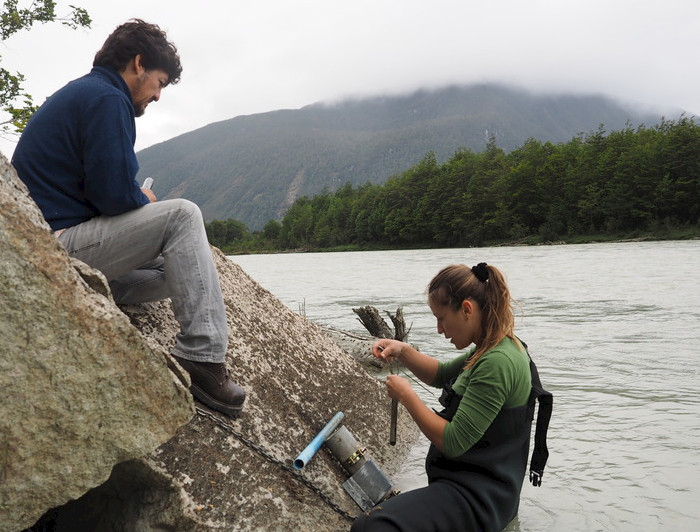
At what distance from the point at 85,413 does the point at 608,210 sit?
77.4m

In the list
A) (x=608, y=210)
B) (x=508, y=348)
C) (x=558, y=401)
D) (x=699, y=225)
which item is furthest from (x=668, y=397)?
(x=608, y=210)

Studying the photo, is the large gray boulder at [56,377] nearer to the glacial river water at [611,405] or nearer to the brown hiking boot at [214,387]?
the brown hiking boot at [214,387]

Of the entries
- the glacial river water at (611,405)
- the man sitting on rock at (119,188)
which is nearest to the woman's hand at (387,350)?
the man sitting on rock at (119,188)

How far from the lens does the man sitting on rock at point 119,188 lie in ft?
10.1

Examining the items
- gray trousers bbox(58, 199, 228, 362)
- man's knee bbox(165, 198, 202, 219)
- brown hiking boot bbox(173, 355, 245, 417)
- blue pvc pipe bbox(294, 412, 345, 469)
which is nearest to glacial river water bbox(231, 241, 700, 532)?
blue pvc pipe bbox(294, 412, 345, 469)

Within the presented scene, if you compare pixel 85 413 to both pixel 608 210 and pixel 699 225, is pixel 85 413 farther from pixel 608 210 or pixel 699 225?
pixel 608 210

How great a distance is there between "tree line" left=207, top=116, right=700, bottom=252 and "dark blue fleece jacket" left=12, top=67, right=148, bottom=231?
227 ft

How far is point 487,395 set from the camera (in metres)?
3.18

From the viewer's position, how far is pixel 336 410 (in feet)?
16.0

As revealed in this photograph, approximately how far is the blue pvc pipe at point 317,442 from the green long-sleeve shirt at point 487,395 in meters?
1.03

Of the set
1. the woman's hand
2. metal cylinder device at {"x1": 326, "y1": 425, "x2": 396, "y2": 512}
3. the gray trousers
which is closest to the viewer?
the gray trousers

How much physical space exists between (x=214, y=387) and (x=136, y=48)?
6.30ft

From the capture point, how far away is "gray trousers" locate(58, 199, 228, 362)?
3154 mm

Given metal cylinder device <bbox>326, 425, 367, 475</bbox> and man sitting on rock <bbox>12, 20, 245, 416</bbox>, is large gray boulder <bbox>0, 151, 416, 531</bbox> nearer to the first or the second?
metal cylinder device <bbox>326, 425, 367, 475</bbox>
